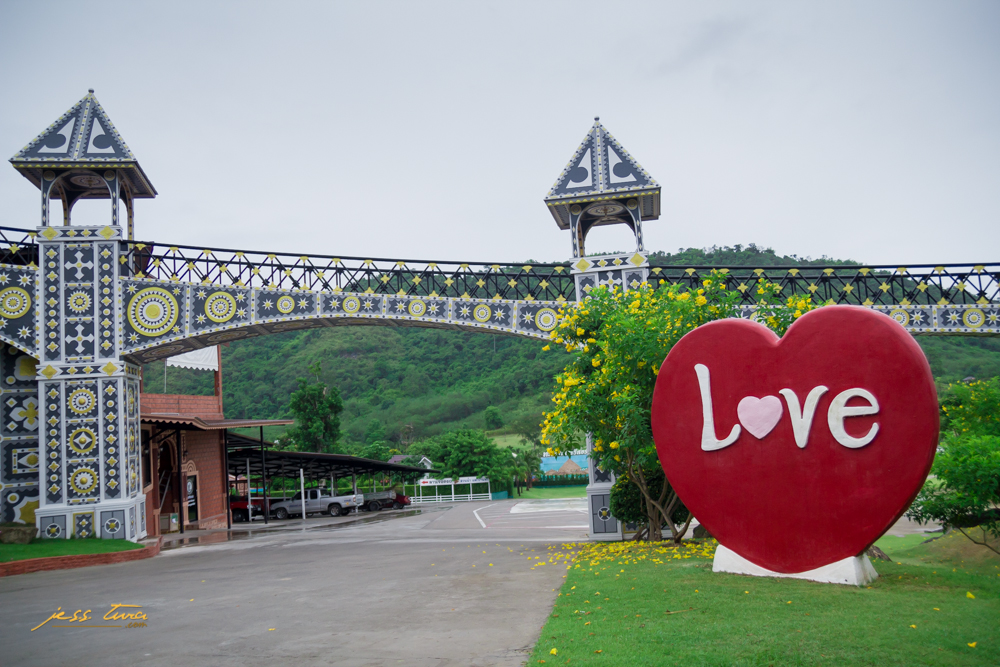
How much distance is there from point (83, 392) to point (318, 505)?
1451 centimetres

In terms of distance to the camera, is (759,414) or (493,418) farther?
(493,418)

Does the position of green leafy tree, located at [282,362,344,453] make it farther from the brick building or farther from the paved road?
the paved road

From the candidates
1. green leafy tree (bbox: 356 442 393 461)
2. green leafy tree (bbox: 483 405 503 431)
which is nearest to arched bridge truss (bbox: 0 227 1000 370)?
green leafy tree (bbox: 356 442 393 461)

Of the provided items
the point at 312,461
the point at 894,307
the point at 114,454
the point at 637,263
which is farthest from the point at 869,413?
the point at 312,461

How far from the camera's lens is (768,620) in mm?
5598

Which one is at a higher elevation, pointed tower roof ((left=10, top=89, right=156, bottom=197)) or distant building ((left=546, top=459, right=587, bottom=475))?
pointed tower roof ((left=10, top=89, right=156, bottom=197))

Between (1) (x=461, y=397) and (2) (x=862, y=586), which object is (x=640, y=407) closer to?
(2) (x=862, y=586)

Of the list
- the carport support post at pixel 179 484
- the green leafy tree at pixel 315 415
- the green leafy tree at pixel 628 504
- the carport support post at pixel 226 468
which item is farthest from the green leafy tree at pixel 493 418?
the green leafy tree at pixel 628 504

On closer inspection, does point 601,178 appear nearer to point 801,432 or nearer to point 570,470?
point 801,432

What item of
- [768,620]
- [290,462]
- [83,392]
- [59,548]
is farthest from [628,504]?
[290,462]

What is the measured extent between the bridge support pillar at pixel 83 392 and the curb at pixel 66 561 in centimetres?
92

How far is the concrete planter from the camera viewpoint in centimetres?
1334

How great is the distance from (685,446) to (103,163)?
12658 millimetres

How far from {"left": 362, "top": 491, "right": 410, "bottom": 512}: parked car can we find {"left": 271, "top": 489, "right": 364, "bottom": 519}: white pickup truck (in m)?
2.03
